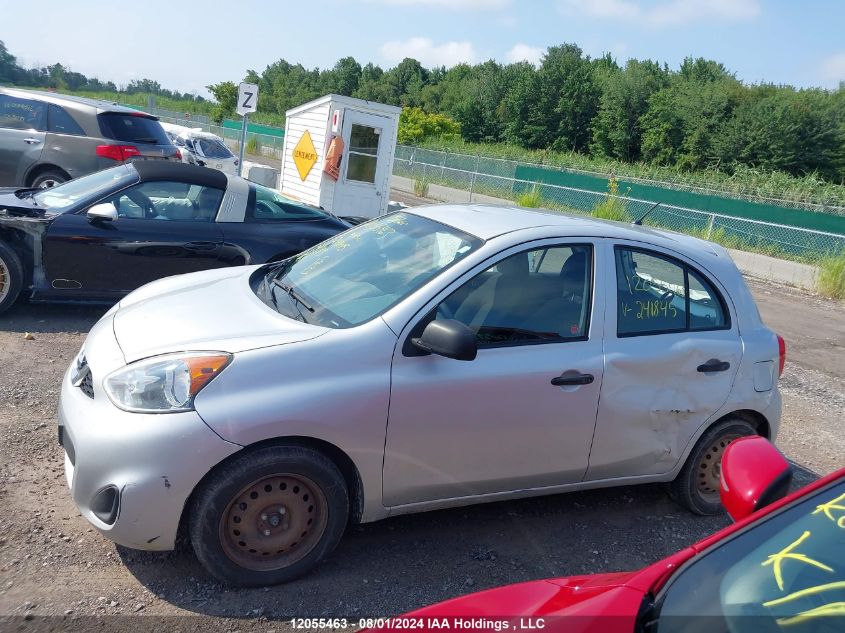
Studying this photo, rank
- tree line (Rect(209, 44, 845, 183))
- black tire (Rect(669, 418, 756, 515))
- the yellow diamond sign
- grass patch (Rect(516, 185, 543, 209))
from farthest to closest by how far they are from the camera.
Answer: tree line (Rect(209, 44, 845, 183)) < grass patch (Rect(516, 185, 543, 209)) < the yellow diamond sign < black tire (Rect(669, 418, 756, 515))

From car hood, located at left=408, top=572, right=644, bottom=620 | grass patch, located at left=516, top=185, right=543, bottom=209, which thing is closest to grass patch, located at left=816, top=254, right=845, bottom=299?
grass patch, located at left=516, top=185, right=543, bottom=209

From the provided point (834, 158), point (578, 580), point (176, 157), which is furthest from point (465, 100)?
point (578, 580)

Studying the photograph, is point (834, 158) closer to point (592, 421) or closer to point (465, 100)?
point (465, 100)

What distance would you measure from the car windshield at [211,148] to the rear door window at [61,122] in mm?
10044

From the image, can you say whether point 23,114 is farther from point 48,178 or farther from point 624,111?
point 624,111

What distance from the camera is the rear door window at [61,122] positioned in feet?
36.7

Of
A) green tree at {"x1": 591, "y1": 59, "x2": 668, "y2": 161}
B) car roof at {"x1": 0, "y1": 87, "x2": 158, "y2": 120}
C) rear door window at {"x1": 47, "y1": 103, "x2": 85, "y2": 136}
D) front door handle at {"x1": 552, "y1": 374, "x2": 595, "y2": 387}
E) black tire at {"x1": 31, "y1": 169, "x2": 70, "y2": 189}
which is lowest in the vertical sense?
black tire at {"x1": 31, "y1": 169, "x2": 70, "y2": 189}

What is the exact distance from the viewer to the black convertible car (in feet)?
21.6

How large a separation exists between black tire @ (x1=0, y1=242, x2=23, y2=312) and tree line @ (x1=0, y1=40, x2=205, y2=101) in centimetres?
4283

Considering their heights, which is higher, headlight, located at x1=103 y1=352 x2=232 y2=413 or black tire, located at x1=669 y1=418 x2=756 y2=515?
headlight, located at x1=103 y1=352 x2=232 y2=413

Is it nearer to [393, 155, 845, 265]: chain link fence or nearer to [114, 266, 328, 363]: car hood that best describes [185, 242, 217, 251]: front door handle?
[114, 266, 328, 363]: car hood

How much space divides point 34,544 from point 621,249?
3.29 meters

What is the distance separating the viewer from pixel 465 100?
2928 inches

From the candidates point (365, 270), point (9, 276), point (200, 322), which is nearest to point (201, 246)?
point (9, 276)
